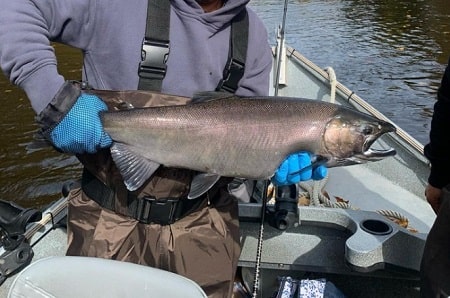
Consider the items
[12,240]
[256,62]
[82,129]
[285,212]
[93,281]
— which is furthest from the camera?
[285,212]

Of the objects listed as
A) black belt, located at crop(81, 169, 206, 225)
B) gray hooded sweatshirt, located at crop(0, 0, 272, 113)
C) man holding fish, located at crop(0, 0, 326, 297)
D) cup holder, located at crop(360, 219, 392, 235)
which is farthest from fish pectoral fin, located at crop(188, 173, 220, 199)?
cup holder, located at crop(360, 219, 392, 235)

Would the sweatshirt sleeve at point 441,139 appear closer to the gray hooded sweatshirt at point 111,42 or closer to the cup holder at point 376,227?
the cup holder at point 376,227

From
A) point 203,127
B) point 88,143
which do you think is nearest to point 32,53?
point 88,143

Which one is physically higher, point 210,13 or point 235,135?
point 210,13

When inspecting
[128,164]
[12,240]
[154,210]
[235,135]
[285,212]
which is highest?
[235,135]

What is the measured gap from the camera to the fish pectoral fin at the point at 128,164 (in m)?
2.30

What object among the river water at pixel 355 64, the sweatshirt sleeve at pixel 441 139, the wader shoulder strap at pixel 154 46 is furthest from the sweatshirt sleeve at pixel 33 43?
the river water at pixel 355 64

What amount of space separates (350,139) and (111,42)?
3.85 feet

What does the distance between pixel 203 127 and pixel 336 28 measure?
16133 mm

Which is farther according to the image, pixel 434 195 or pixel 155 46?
pixel 434 195

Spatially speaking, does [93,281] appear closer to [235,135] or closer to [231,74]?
[235,135]

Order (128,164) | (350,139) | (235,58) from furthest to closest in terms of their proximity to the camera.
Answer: (235,58) < (350,139) < (128,164)

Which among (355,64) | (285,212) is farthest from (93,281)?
(355,64)

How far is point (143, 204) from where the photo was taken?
2469mm
